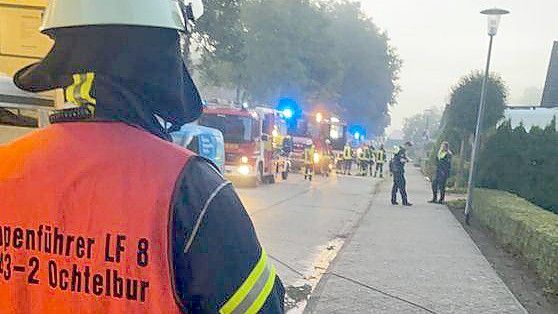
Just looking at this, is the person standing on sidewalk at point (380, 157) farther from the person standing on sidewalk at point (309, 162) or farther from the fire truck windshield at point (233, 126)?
the fire truck windshield at point (233, 126)

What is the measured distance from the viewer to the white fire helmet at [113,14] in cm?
149

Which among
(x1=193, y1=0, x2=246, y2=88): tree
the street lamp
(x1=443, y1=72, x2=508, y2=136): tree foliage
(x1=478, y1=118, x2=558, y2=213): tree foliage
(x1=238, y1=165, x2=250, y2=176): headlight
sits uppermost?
(x1=193, y1=0, x2=246, y2=88): tree

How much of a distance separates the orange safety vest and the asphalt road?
16.1 ft

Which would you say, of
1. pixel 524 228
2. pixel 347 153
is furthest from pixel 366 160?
pixel 524 228

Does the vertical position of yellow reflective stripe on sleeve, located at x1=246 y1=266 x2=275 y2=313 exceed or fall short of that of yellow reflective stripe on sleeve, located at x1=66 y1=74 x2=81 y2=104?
it falls short

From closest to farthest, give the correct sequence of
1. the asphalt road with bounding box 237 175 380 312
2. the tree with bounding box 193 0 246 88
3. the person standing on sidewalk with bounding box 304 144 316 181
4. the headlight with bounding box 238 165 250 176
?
the asphalt road with bounding box 237 175 380 312 < the headlight with bounding box 238 165 250 176 < the person standing on sidewalk with bounding box 304 144 316 181 < the tree with bounding box 193 0 246 88

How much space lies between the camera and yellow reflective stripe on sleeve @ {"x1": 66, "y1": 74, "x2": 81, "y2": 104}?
4.89 feet

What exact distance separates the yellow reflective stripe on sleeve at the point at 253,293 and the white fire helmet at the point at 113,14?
24.0 inches

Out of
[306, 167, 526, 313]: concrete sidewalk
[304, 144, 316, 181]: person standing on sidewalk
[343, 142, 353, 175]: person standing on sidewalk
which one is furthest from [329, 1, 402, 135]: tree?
[306, 167, 526, 313]: concrete sidewalk

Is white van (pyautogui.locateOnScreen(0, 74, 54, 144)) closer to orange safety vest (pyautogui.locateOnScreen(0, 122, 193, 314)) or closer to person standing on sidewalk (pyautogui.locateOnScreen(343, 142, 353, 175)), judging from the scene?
orange safety vest (pyautogui.locateOnScreen(0, 122, 193, 314))

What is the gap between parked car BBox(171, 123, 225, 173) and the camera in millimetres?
8559

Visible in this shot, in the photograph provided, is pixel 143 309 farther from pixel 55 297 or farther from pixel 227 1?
pixel 227 1

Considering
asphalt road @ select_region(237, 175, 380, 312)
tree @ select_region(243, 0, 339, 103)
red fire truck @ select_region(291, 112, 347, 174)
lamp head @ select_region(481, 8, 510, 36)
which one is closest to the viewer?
asphalt road @ select_region(237, 175, 380, 312)

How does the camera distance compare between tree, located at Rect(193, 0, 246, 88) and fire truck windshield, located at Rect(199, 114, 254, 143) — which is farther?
tree, located at Rect(193, 0, 246, 88)
